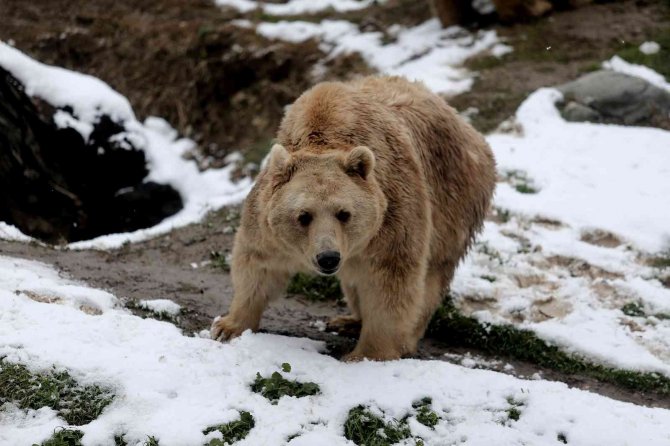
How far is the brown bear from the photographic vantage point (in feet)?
15.7

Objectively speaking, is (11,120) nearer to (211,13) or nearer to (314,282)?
(314,282)

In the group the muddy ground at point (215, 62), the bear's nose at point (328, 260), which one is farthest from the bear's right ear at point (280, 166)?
the muddy ground at point (215, 62)

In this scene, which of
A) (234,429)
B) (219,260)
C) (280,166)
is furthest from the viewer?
(219,260)

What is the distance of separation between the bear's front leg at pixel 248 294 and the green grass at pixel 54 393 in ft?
4.14

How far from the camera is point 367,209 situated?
4859 mm

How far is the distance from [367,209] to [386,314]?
849 millimetres

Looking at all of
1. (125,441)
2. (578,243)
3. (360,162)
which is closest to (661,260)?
(578,243)

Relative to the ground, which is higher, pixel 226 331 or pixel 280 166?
pixel 280 166

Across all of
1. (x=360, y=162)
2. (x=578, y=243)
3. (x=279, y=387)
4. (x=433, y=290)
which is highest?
(x=360, y=162)

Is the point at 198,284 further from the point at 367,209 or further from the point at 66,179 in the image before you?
the point at 66,179

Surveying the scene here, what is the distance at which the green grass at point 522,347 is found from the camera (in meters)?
5.85

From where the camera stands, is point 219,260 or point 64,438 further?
point 219,260

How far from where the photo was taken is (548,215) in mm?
8469

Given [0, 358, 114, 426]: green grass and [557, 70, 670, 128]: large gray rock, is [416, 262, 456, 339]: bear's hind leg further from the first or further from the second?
[557, 70, 670, 128]: large gray rock
